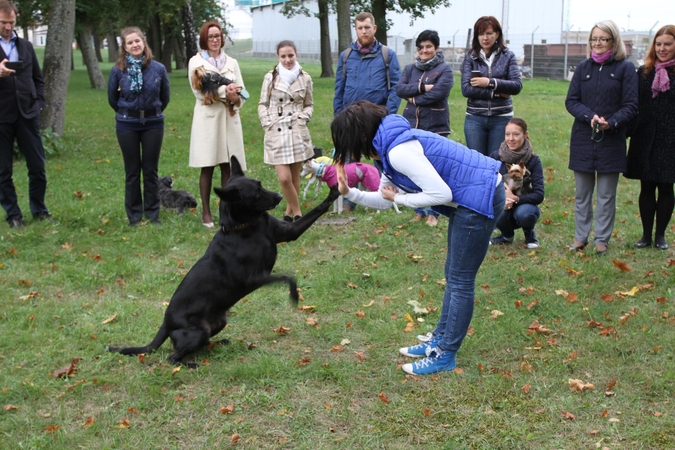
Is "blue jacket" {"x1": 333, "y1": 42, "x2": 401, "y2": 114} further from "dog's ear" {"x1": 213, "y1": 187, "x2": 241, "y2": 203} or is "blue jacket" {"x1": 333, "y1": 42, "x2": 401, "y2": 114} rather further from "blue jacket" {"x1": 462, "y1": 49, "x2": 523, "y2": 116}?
"dog's ear" {"x1": 213, "y1": 187, "x2": 241, "y2": 203}

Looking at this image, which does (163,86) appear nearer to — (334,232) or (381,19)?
(334,232)

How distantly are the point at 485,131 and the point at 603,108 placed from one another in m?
1.41

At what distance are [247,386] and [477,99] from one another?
14.2ft

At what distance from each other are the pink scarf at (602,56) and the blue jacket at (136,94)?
467cm

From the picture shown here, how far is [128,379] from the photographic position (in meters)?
4.22

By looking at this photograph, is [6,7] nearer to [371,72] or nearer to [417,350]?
[371,72]

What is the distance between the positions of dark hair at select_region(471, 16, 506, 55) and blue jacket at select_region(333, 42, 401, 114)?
1005mm

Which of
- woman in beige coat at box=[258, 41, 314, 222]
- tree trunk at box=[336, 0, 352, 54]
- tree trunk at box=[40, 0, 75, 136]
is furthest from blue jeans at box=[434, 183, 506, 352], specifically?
tree trunk at box=[336, 0, 352, 54]

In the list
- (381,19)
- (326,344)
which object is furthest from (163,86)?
(381,19)

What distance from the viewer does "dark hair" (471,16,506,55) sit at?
273 inches

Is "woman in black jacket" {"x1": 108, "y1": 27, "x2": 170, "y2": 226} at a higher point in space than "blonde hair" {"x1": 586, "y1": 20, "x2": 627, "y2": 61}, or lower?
lower

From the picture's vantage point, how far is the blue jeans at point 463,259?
12.5 ft

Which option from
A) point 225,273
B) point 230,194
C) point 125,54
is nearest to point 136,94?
point 125,54

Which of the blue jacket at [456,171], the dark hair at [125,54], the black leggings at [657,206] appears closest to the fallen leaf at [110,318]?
the blue jacket at [456,171]
